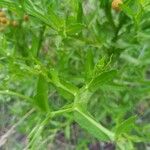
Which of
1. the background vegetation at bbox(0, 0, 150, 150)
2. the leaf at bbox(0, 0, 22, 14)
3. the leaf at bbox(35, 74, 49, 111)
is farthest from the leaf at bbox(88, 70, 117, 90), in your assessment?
the leaf at bbox(0, 0, 22, 14)

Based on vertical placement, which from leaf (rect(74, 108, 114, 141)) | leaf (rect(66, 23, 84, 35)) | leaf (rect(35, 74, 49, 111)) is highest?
leaf (rect(66, 23, 84, 35))

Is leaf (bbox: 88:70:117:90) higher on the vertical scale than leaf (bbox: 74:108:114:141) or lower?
higher

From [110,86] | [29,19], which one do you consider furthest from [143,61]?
[29,19]

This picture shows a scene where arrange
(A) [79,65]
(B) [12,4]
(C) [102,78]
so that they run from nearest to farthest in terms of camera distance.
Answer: (C) [102,78]
(B) [12,4]
(A) [79,65]

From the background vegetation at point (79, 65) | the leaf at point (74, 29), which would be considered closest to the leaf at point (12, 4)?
the background vegetation at point (79, 65)

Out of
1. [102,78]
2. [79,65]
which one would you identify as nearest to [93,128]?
[102,78]

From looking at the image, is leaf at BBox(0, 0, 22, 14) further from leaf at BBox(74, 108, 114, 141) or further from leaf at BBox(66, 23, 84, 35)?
leaf at BBox(74, 108, 114, 141)

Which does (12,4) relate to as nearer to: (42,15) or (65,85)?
(42,15)
